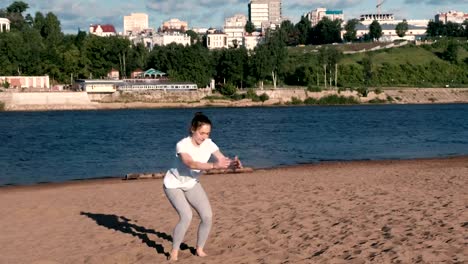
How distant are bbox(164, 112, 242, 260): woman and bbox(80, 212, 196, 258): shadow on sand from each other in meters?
1.22

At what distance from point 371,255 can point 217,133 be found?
42732 millimetres

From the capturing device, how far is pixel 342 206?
44.6 ft

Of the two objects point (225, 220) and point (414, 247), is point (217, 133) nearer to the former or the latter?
point (225, 220)

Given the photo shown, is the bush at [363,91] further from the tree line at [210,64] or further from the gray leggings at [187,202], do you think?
the gray leggings at [187,202]

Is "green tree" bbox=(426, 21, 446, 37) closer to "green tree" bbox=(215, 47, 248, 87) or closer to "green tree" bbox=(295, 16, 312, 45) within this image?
"green tree" bbox=(295, 16, 312, 45)

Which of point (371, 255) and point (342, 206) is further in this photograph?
point (342, 206)

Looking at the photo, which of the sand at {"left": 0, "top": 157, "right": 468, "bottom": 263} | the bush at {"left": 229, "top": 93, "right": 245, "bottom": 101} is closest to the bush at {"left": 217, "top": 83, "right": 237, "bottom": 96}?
the bush at {"left": 229, "top": 93, "right": 245, "bottom": 101}

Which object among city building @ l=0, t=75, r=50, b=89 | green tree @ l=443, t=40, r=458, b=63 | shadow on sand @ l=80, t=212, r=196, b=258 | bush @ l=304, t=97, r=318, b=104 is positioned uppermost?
green tree @ l=443, t=40, r=458, b=63

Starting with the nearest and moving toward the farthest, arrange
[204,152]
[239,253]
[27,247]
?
[204,152] < [239,253] < [27,247]

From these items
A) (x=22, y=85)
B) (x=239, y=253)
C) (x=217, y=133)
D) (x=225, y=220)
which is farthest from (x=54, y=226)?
(x=22, y=85)

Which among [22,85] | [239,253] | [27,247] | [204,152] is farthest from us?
[22,85]

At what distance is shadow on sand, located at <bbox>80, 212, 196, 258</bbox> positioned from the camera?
1113 cm

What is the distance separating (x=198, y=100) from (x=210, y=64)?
10.8 metres

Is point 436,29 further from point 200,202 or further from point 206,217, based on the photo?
point 200,202
